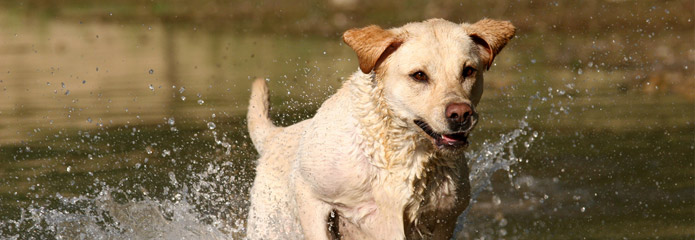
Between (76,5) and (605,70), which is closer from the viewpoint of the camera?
(605,70)

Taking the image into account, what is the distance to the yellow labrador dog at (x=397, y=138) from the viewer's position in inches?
212

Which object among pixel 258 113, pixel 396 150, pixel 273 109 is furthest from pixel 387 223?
pixel 273 109

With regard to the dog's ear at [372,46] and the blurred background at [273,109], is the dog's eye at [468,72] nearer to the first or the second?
the dog's ear at [372,46]

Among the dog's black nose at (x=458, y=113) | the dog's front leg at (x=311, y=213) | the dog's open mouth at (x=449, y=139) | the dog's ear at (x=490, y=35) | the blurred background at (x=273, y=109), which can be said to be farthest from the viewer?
the blurred background at (x=273, y=109)

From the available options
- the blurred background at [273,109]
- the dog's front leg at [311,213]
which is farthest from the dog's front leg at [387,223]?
the blurred background at [273,109]

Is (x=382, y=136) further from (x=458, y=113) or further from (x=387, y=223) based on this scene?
(x=458, y=113)

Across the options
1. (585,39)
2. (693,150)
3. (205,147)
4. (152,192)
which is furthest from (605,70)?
(152,192)

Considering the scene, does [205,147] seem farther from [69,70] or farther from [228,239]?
[69,70]

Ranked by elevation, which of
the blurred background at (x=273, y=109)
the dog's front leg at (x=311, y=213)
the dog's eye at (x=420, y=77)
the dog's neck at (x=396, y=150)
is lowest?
the blurred background at (x=273, y=109)

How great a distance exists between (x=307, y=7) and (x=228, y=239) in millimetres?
18758

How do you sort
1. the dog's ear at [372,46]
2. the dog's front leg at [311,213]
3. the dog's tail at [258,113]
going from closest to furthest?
1. the dog's ear at [372,46]
2. the dog's front leg at [311,213]
3. the dog's tail at [258,113]

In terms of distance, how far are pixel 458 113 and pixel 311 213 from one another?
46.7 inches

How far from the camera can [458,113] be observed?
5.16m

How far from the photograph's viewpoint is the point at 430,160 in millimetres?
5738
